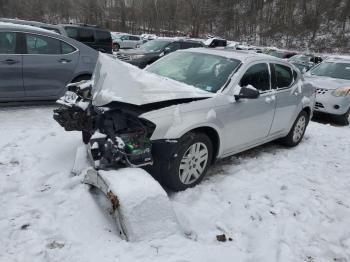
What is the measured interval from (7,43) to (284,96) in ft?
16.8

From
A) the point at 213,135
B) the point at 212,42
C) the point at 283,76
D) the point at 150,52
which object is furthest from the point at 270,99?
the point at 150,52

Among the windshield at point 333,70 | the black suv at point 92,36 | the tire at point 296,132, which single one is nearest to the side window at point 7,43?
the tire at point 296,132

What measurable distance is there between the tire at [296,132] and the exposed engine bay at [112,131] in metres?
3.37

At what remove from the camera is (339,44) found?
3981cm

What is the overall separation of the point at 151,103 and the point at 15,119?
3603 mm

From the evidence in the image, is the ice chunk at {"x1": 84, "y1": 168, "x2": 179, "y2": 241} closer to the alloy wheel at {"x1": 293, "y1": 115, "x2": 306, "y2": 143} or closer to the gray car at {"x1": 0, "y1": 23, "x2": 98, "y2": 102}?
the alloy wheel at {"x1": 293, "y1": 115, "x2": 306, "y2": 143}

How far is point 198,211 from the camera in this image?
12.5 feet

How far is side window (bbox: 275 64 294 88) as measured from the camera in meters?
5.64

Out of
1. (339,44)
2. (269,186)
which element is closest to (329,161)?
(269,186)

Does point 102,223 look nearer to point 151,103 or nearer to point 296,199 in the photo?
point 151,103

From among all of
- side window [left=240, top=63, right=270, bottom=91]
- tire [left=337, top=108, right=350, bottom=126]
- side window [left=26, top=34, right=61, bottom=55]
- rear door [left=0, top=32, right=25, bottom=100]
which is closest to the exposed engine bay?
side window [left=240, top=63, right=270, bottom=91]

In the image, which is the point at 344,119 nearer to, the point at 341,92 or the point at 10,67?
the point at 341,92

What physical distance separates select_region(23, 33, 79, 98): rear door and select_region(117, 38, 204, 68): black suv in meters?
4.68

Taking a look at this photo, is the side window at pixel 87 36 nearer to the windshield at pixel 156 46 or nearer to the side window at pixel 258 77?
the windshield at pixel 156 46
